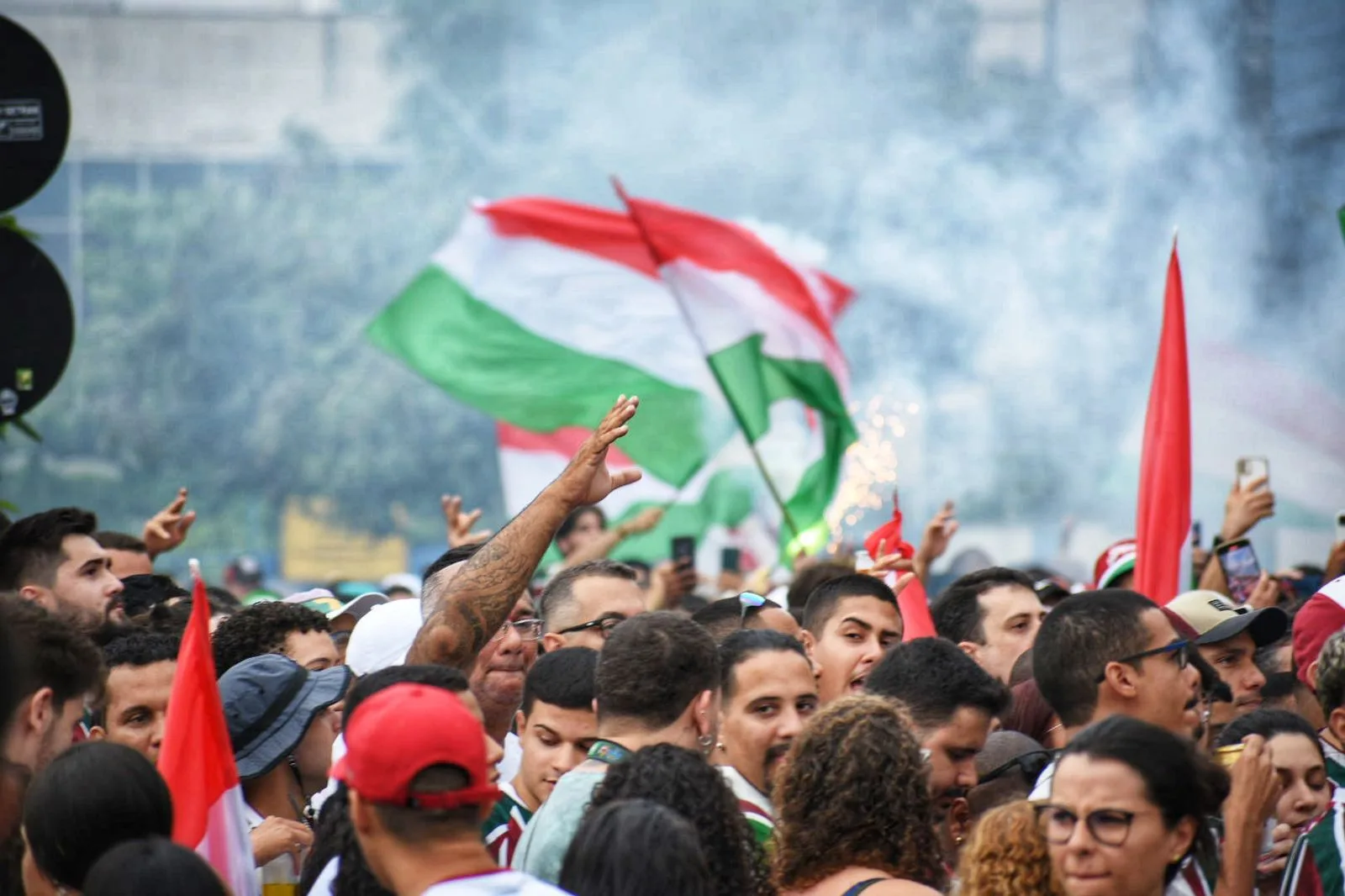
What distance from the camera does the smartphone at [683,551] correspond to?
8564mm

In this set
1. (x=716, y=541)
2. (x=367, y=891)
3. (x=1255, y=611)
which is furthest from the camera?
(x=716, y=541)

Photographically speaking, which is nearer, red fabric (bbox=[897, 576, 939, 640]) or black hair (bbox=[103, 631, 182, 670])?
black hair (bbox=[103, 631, 182, 670])

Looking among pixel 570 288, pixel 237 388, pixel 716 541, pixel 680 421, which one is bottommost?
pixel 237 388

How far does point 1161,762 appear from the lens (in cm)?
361

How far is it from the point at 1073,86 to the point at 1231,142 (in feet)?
28.4

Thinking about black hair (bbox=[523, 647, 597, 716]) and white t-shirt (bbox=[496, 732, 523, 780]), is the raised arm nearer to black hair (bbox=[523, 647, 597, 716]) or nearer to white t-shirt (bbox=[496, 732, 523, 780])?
black hair (bbox=[523, 647, 597, 716])

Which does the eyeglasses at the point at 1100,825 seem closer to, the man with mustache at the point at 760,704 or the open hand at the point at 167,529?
the man with mustache at the point at 760,704

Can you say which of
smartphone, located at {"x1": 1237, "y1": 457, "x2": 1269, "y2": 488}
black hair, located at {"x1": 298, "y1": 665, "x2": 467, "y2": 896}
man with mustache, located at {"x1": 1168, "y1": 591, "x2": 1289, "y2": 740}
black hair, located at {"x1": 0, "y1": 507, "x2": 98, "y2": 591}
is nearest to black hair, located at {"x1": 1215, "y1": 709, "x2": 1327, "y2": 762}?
man with mustache, located at {"x1": 1168, "y1": 591, "x2": 1289, "y2": 740}

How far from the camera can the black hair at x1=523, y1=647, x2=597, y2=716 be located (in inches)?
184

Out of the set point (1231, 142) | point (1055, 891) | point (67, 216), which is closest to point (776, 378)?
point (1055, 891)

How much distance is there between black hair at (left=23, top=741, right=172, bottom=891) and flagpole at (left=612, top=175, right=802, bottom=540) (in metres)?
6.19

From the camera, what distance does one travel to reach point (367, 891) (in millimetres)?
3408

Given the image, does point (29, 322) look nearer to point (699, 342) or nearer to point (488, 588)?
point (488, 588)

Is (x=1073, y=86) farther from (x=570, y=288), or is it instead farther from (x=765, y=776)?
(x=765, y=776)
